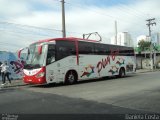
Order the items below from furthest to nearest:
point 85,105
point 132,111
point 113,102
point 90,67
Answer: point 90,67
point 113,102
point 85,105
point 132,111

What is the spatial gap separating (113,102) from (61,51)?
8.70 m

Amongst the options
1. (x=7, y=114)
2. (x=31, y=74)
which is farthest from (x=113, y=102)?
(x=31, y=74)

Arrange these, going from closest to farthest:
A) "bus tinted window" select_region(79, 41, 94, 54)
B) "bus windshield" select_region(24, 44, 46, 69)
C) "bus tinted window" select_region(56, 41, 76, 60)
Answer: "bus windshield" select_region(24, 44, 46, 69)
"bus tinted window" select_region(56, 41, 76, 60)
"bus tinted window" select_region(79, 41, 94, 54)

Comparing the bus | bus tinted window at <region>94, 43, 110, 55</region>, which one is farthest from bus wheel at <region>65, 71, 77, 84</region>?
bus tinted window at <region>94, 43, 110, 55</region>

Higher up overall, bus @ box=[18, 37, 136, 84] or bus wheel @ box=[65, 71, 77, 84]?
bus @ box=[18, 37, 136, 84]

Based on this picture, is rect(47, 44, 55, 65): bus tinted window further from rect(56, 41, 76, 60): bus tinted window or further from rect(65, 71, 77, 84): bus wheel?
rect(65, 71, 77, 84): bus wheel

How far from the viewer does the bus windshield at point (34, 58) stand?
61.5 ft

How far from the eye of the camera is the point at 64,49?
20.1m

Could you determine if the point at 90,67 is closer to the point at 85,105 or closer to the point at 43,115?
the point at 85,105

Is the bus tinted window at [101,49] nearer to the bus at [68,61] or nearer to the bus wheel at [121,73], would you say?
the bus at [68,61]

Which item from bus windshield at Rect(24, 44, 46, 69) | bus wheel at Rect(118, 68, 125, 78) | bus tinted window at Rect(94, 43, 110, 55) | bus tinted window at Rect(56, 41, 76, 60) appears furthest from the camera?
bus wheel at Rect(118, 68, 125, 78)

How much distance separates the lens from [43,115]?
357 inches

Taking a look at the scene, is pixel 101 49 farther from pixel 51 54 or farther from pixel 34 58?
pixel 34 58

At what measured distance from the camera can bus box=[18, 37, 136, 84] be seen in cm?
1880
